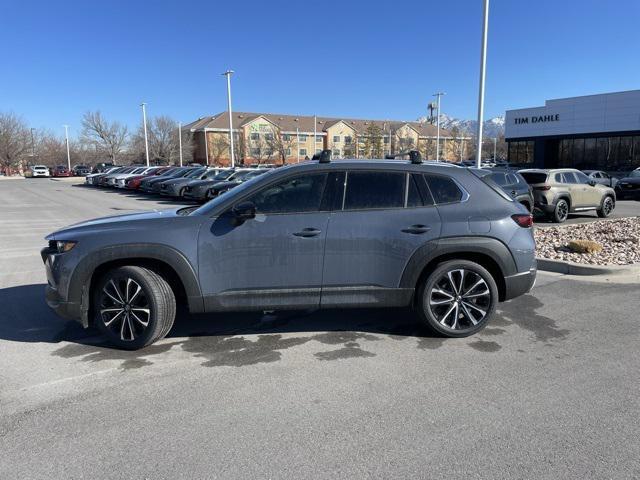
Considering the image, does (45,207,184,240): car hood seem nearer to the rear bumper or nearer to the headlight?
the headlight

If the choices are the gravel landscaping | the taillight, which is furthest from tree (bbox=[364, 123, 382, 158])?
the taillight

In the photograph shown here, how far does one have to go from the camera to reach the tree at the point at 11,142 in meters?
71.2

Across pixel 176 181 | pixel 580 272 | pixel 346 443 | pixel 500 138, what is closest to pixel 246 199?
pixel 346 443

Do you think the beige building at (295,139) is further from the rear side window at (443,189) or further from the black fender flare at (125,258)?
the black fender flare at (125,258)

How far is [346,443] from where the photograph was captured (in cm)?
303

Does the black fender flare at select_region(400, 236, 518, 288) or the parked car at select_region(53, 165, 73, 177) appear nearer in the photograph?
the black fender flare at select_region(400, 236, 518, 288)

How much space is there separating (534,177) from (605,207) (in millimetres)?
2876

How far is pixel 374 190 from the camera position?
464 centimetres

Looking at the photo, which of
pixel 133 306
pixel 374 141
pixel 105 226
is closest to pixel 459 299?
pixel 133 306

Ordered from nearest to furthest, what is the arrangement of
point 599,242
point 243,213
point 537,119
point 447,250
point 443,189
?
point 243,213 < point 447,250 < point 443,189 < point 599,242 < point 537,119

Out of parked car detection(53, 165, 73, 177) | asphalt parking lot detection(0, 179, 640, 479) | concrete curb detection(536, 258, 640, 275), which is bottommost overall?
asphalt parking lot detection(0, 179, 640, 479)

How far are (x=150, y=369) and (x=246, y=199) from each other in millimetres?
1695

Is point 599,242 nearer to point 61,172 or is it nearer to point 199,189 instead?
point 199,189

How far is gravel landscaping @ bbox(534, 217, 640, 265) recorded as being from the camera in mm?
7855
